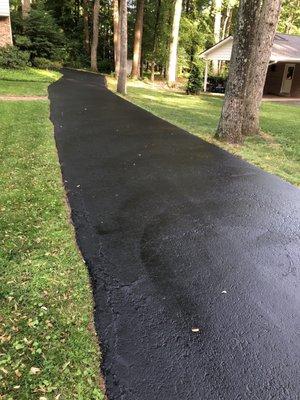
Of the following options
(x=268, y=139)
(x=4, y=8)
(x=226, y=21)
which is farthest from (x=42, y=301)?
(x=226, y=21)

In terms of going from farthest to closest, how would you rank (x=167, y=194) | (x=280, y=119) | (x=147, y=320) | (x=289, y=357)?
(x=280, y=119), (x=167, y=194), (x=147, y=320), (x=289, y=357)

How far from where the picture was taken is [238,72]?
845cm

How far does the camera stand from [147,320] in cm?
307

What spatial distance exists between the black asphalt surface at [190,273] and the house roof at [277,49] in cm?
1843

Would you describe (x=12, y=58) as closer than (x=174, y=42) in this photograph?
Yes

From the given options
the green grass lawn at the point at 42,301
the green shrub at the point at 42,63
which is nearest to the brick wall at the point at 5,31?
the green shrub at the point at 42,63

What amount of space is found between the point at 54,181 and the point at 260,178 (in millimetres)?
3501

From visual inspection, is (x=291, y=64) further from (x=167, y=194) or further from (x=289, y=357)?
(x=289, y=357)

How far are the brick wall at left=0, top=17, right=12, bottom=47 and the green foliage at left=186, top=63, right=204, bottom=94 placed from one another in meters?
11.0

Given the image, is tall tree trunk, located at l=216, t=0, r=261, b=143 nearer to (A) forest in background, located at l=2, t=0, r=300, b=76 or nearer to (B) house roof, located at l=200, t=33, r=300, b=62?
(B) house roof, located at l=200, t=33, r=300, b=62

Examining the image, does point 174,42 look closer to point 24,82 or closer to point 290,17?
point 24,82

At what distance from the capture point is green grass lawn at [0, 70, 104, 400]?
2453 millimetres

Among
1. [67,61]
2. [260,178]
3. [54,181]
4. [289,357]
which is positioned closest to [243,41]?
[260,178]

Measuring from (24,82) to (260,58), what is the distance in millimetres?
11792
